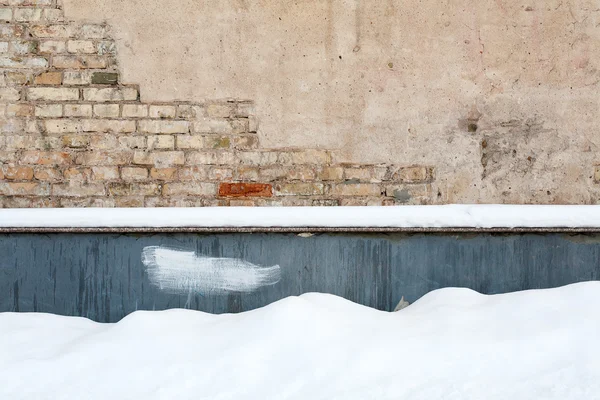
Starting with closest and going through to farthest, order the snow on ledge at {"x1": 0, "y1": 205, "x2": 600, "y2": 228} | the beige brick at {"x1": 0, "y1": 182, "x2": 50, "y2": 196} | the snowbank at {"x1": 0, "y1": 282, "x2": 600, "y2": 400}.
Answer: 1. the snowbank at {"x1": 0, "y1": 282, "x2": 600, "y2": 400}
2. the snow on ledge at {"x1": 0, "y1": 205, "x2": 600, "y2": 228}
3. the beige brick at {"x1": 0, "y1": 182, "x2": 50, "y2": 196}

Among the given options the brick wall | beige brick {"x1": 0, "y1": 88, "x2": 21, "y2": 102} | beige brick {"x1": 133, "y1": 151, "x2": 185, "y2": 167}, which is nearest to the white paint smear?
the brick wall

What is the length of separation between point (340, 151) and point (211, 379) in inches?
51.4

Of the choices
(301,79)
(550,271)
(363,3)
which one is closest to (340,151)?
(301,79)

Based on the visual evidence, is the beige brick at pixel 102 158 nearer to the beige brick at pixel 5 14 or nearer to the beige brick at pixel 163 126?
the beige brick at pixel 163 126

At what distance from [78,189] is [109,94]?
0.49 meters

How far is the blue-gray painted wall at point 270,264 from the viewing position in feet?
6.82

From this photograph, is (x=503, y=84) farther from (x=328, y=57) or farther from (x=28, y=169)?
(x=28, y=169)

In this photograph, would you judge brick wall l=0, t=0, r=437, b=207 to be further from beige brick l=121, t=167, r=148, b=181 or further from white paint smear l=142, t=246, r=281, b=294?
white paint smear l=142, t=246, r=281, b=294

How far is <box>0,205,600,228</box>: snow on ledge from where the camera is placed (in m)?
2.07

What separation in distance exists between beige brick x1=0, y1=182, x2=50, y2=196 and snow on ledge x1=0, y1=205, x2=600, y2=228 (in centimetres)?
36

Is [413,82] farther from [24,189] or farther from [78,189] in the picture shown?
[24,189]

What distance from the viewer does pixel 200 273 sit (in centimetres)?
209

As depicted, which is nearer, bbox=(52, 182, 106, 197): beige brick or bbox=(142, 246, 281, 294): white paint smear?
bbox=(142, 246, 281, 294): white paint smear

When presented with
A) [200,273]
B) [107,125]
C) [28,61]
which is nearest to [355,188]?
[200,273]
